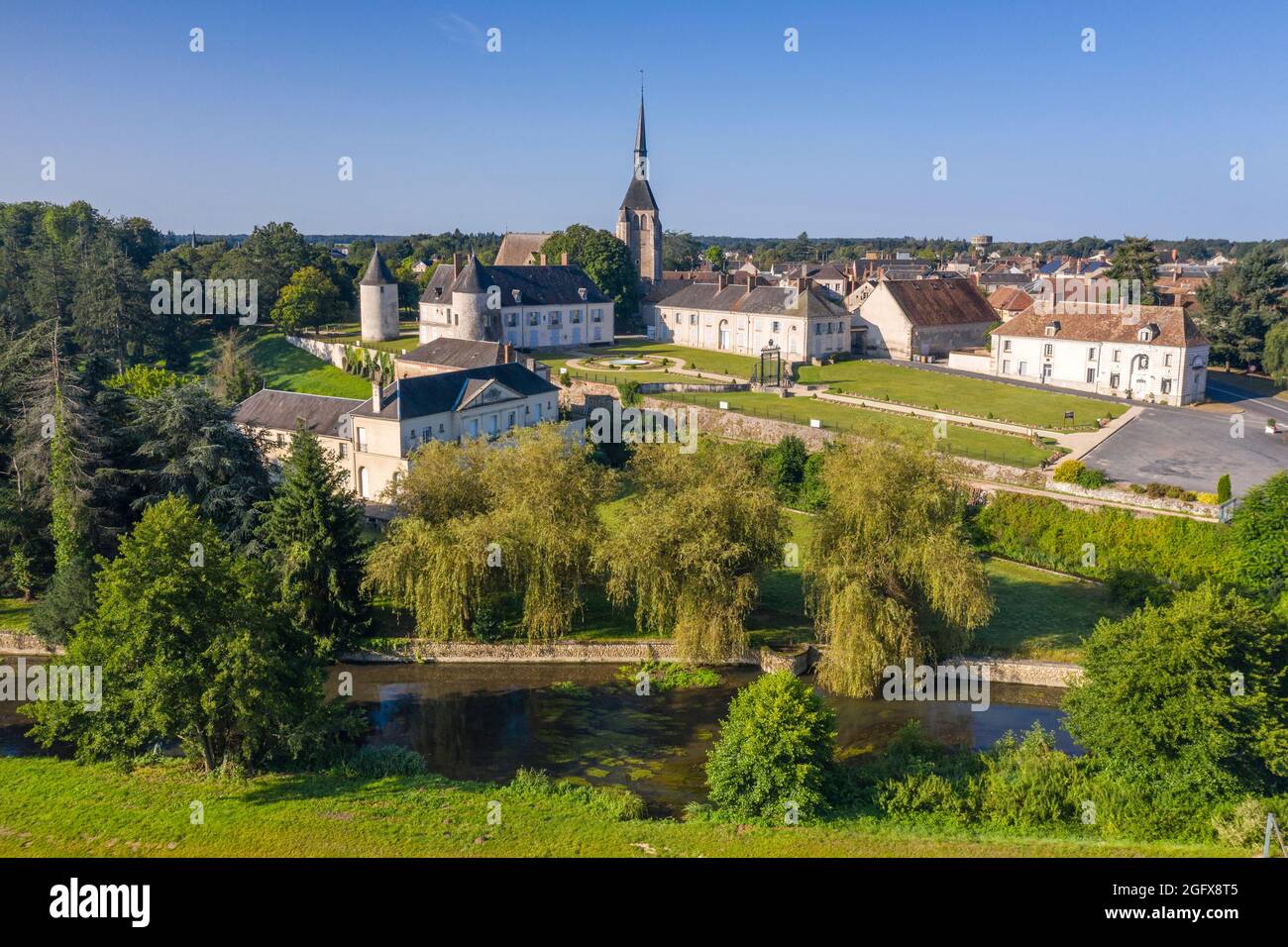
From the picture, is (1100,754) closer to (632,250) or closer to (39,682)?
(39,682)

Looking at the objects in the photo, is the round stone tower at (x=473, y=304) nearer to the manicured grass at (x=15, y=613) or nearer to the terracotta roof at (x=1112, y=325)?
the terracotta roof at (x=1112, y=325)

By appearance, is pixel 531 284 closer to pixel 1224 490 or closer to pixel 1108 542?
pixel 1108 542

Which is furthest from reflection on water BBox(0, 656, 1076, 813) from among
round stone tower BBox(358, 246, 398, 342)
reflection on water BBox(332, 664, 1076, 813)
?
round stone tower BBox(358, 246, 398, 342)

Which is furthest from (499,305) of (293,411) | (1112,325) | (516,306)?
(1112,325)

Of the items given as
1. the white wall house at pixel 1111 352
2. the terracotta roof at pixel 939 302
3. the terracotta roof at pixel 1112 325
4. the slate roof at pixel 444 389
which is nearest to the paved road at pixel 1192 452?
the white wall house at pixel 1111 352

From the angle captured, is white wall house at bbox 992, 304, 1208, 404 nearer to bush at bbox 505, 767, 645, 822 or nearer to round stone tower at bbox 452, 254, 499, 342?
round stone tower at bbox 452, 254, 499, 342
